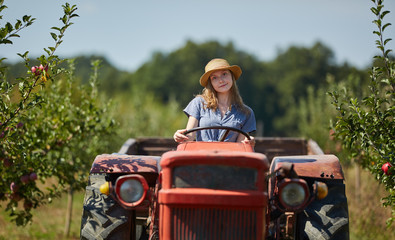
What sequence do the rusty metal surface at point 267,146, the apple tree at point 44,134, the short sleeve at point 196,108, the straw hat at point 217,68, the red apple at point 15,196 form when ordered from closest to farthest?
the apple tree at point 44,134 → the straw hat at point 217,68 → the short sleeve at point 196,108 → the red apple at point 15,196 → the rusty metal surface at point 267,146

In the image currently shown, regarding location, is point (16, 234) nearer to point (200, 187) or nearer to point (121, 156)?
point (121, 156)

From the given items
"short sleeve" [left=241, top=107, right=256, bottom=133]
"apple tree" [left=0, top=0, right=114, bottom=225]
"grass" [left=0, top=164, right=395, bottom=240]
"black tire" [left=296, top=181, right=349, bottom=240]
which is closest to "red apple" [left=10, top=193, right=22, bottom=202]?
"apple tree" [left=0, top=0, right=114, bottom=225]

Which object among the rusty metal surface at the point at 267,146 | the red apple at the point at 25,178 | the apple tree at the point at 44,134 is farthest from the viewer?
the rusty metal surface at the point at 267,146

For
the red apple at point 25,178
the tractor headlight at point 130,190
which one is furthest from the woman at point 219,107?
the red apple at point 25,178

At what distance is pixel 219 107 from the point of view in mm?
5133

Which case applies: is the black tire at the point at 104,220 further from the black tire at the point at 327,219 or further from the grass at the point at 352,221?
the grass at the point at 352,221

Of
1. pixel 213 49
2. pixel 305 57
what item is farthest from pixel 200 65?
pixel 305 57

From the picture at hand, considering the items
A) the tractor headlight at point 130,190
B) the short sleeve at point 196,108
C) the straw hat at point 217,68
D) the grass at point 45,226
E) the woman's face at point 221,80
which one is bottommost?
the grass at point 45,226

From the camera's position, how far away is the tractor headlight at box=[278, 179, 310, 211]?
3.54m

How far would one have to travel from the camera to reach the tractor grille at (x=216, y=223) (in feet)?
11.0

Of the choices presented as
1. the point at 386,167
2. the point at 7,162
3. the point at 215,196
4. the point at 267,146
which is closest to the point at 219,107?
the point at 386,167

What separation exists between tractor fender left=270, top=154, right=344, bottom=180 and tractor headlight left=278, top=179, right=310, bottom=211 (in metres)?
0.43

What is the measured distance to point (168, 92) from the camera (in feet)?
214

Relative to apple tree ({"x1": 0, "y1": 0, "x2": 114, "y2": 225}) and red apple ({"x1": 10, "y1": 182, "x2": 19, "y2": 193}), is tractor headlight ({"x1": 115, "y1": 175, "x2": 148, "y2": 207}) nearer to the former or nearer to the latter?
apple tree ({"x1": 0, "y1": 0, "x2": 114, "y2": 225})
